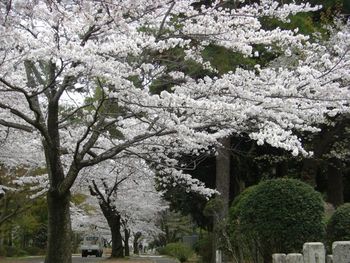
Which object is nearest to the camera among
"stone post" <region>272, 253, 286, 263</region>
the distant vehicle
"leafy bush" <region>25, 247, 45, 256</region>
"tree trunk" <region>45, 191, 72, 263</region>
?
"stone post" <region>272, 253, 286, 263</region>

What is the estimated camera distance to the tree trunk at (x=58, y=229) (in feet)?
34.4

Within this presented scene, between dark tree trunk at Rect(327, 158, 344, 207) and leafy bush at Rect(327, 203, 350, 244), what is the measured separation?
11426mm

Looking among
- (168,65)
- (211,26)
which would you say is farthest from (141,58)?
(211,26)

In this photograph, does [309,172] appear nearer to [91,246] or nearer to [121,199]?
[121,199]

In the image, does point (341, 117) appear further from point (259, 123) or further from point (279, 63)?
point (259, 123)

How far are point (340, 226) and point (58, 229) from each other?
5.62 m

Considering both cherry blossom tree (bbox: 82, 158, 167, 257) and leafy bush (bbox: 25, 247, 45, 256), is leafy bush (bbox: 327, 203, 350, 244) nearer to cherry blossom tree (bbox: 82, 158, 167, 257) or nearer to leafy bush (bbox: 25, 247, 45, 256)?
cherry blossom tree (bbox: 82, 158, 167, 257)

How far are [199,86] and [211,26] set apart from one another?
1063mm

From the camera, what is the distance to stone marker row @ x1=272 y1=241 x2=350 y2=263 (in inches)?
187

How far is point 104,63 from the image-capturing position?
775 cm

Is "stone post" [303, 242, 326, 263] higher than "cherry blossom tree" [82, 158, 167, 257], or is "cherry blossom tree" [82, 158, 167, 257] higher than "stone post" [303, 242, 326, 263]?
"cherry blossom tree" [82, 158, 167, 257]

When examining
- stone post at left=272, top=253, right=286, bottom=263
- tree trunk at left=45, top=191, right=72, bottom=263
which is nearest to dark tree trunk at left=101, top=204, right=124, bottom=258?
tree trunk at left=45, top=191, right=72, bottom=263

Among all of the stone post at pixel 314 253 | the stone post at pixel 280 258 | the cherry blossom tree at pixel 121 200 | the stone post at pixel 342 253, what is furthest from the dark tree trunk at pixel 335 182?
the stone post at pixel 342 253

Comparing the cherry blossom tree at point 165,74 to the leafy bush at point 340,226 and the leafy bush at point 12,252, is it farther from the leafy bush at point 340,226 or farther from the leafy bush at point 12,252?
the leafy bush at point 12,252
